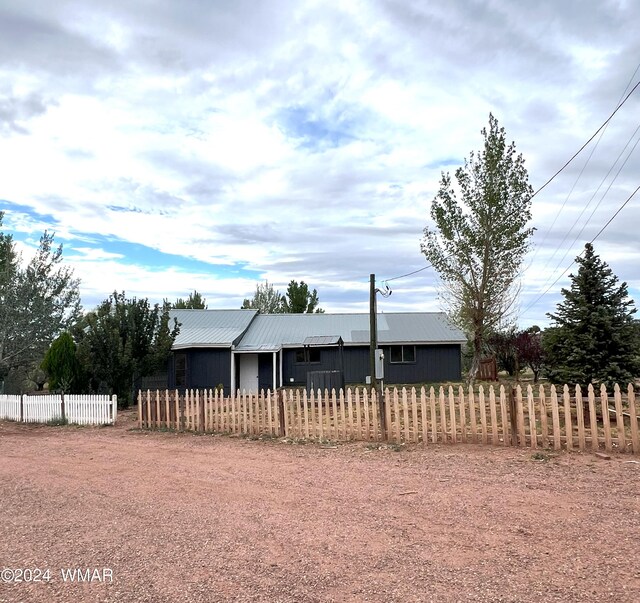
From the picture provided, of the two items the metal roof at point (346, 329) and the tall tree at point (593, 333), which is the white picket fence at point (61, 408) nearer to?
the metal roof at point (346, 329)

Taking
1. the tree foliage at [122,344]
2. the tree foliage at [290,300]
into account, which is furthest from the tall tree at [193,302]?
A: the tree foliage at [122,344]

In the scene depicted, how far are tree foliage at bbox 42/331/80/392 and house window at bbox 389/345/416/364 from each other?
1403 cm

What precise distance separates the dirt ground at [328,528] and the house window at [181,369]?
14.4 m

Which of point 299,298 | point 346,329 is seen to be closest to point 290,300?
point 299,298

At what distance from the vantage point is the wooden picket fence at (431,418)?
838 cm

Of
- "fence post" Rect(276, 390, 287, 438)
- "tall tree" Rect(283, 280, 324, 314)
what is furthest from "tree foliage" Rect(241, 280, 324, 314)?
"fence post" Rect(276, 390, 287, 438)

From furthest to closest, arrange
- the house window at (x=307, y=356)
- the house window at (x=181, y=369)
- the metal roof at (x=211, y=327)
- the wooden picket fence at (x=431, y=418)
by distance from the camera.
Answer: the house window at (x=307, y=356), the house window at (x=181, y=369), the metal roof at (x=211, y=327), the wooden picket fence at (x=431, y=418)

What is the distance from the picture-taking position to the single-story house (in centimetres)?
2327

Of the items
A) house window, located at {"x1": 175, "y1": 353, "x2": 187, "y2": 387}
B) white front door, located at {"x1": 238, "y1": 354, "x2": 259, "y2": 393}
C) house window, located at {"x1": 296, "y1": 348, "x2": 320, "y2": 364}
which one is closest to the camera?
house window, located at {"x1": 175, "y1": 353, "x2": 187, "y2": 387}

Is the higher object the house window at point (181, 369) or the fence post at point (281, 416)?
the house window at point (181, 369)

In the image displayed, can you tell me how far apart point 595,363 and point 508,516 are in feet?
20.2

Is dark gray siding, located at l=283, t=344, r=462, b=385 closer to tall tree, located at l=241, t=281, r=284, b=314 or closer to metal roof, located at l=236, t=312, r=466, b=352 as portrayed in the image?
metal roof, located at l=236, t=312, r=466, b=352

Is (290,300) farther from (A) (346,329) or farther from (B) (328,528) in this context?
(B) (328,528)

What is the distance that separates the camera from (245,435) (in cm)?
1148
